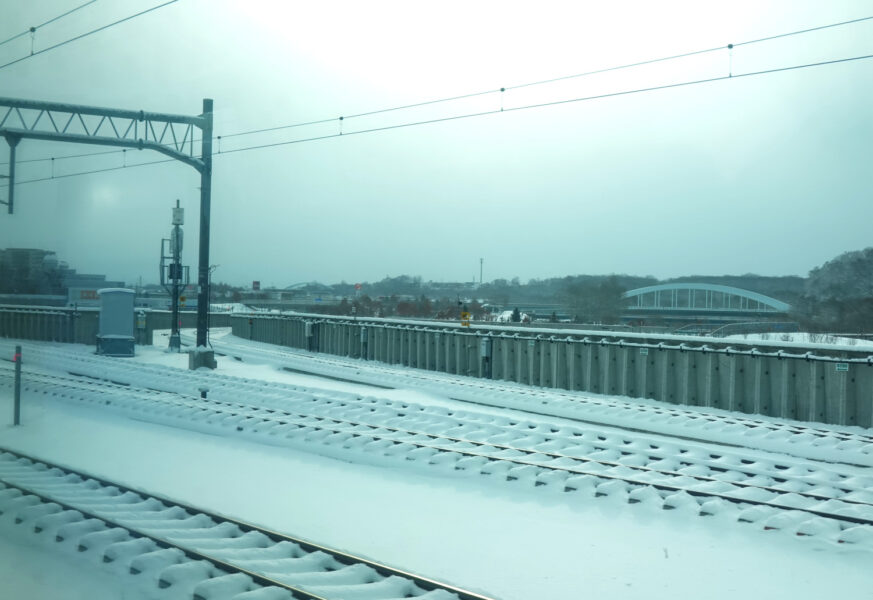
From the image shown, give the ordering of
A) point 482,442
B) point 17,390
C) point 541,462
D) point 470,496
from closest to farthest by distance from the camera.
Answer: point 470,496
point 541,462
point 482,442
point 17,390

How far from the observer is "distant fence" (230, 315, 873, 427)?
43.6 ft

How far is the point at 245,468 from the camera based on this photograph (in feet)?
32.0

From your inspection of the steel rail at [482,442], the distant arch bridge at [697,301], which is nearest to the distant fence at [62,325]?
the steel rail at [482,442]

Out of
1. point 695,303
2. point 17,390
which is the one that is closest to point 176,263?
point 17,390

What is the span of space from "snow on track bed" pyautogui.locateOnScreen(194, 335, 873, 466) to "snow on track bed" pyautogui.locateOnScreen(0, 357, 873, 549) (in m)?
1.24

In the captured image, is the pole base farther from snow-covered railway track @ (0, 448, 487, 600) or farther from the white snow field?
snow-covered railway track @ (0, 448, 487, 600)

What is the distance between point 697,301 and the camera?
6188cm

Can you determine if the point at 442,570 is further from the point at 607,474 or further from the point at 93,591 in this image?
the point at 607,474

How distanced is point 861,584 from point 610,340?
11031 millimetres

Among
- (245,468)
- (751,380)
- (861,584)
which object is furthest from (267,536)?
(751,380)

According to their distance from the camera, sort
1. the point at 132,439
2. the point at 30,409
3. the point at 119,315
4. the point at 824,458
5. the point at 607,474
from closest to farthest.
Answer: the point at 607,474 → the point at 824,458 → the point at 132,439 → the point at 30,409 → the point at 119,315

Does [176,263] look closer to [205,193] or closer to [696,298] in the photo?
[205,193]

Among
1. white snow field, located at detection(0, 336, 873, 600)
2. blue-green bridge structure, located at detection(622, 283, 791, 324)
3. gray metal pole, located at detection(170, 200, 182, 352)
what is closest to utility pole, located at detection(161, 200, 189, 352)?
gray metal pole, located at detection(170, 200, 182, 352)

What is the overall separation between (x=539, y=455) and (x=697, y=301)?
183ft
